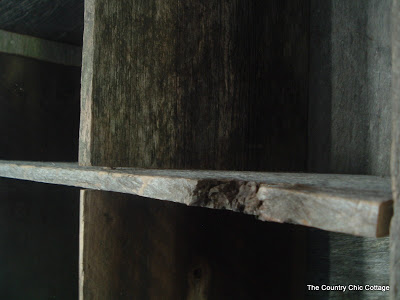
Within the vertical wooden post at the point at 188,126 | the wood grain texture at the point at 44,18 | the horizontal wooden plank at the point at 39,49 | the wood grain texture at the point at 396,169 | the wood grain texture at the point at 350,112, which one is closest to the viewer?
the wood grain texture at the point at 396,169

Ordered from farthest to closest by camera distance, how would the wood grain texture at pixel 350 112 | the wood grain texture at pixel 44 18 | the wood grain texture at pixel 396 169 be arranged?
the wood grain texture at pixel 44 18 → the wood grain texture at pixel 350 112 → the wood grain texture at pixel 396 169

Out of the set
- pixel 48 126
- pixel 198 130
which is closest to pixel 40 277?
pixel 48 126

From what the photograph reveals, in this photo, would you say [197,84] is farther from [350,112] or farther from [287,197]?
[287,197]

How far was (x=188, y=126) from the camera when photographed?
1325 millimetres

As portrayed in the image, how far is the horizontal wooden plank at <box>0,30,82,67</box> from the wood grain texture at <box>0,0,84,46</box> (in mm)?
29

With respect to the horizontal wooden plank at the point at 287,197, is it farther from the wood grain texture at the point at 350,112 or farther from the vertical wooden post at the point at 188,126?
the wood grain texture at the point at 350,112

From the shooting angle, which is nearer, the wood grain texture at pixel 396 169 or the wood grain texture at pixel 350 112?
the wood grain texture at pixel 396 169

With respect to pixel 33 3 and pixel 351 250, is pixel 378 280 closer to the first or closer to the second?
pixel 351 250

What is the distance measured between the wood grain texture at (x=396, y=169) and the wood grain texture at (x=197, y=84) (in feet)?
2.61

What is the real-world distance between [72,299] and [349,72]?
1576mm

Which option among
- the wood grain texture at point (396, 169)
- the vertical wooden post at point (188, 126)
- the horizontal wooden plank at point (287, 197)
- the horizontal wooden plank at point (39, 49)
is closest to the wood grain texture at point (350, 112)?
the vertical wooden post at point (188, 126)

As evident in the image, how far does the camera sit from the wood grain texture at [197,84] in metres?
1.17

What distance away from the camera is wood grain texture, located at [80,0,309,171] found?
117 cm

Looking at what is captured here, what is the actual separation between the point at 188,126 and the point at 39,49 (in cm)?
121
